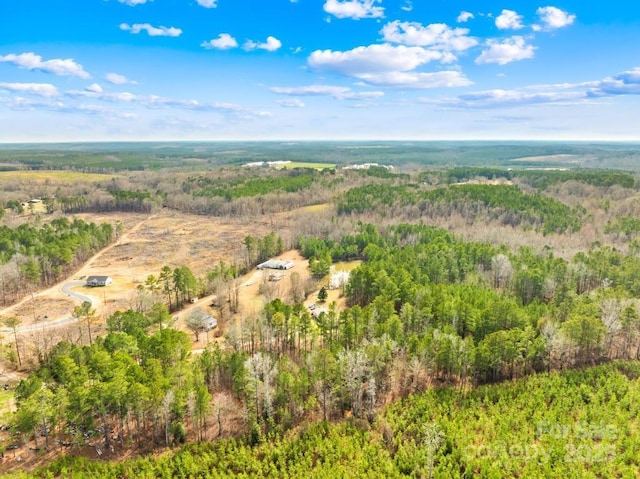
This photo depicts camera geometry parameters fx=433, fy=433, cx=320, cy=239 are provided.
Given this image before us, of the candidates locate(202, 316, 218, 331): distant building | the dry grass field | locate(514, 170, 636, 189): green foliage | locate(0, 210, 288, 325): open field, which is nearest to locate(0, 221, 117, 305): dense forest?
the dry grass field

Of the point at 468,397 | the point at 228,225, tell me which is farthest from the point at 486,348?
the point at 228,225

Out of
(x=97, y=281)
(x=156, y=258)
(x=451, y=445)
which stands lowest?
(x=451, y=445)

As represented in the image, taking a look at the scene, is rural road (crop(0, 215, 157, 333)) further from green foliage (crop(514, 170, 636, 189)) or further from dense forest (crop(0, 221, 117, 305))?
green foliage (crop(514, 170, 636, 189))

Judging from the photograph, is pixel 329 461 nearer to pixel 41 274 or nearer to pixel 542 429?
pixel 542 429

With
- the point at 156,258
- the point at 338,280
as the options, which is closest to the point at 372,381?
the point at 338,280

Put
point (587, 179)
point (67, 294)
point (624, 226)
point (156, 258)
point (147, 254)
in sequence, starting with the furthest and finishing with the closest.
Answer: point (587, 179) < point (147, 254) < point (624, 226) < point (156, 258) < point (67, 294)

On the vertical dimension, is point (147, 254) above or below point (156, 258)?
above

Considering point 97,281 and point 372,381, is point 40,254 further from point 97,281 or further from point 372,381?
point 372,381

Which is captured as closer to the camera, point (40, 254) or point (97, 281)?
point (97, 281)

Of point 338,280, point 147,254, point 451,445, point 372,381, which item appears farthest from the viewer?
point 147,254

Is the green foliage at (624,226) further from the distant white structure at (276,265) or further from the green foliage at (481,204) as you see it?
the distant white structure at (276,265)
